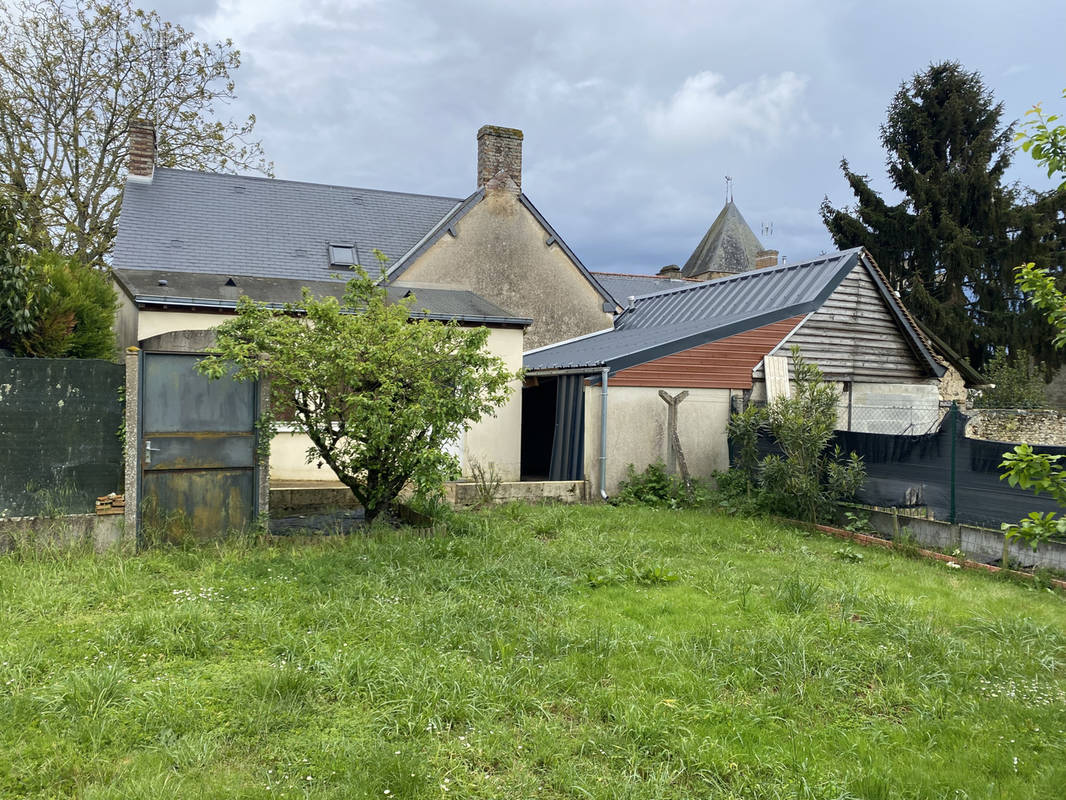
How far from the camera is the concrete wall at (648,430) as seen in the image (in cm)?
1276

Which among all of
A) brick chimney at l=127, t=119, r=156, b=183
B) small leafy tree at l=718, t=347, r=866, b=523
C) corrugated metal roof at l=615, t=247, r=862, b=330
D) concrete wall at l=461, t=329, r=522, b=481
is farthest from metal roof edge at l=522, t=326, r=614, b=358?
brick chimney at l=127, t=119, r=156, b=183

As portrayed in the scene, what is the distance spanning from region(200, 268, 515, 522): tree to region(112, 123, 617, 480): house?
16.7ft

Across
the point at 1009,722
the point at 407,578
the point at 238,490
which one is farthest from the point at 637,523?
the point at 1009,722

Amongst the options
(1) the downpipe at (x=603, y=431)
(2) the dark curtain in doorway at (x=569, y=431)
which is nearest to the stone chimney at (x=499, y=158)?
(2) the dark curtain in doorway at (x=569, y=431)

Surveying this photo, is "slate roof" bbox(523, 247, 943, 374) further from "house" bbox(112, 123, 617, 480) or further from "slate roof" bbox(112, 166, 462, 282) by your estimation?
"slate roof" bbox(112, 166, 462, 282)

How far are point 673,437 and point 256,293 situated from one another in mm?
8197

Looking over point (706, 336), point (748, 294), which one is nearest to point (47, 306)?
point (706, 336)

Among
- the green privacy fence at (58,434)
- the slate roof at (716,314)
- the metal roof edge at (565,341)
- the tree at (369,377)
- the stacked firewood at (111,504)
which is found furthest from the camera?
the metal roof edge at (565,341)

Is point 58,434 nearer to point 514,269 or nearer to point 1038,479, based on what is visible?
point 1038,479

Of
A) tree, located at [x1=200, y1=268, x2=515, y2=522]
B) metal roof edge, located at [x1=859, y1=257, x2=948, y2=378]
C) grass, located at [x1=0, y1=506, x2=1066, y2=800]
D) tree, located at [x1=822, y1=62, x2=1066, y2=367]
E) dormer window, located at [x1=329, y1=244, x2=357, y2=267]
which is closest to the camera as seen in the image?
grass, located at [x1=0, y1=506, x2=1066, y2=800]

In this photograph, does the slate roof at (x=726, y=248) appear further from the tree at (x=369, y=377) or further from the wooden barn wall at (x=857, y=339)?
the tree at (x=369, y=377)

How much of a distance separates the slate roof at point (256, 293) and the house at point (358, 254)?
41 mm

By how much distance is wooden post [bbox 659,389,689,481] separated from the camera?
12920mm

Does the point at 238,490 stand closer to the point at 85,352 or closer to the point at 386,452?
the point at 386,452
